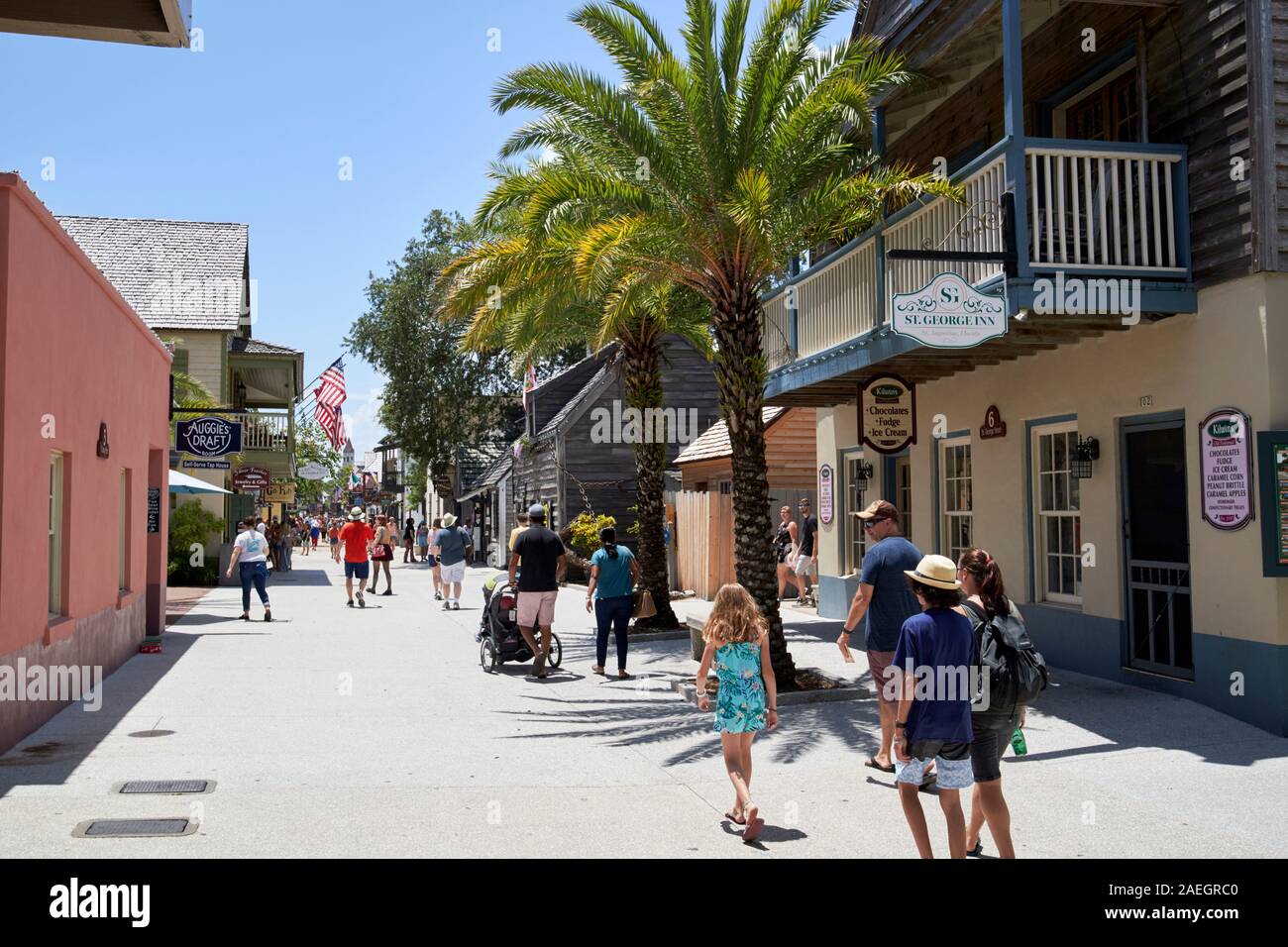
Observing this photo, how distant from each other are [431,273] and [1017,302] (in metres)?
37.1

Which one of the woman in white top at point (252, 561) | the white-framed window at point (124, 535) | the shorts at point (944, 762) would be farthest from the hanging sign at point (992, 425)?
the woman in white top at point (252, 561)

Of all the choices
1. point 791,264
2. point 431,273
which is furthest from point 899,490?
point 431,273

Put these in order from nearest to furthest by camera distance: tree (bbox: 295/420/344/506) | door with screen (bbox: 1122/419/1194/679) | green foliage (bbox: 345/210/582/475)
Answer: door with screen (bbox: 1122/419/1194/679) → green foliage (bbox: 345/210/582/475) → tree (bbox: 295/420/344/506)

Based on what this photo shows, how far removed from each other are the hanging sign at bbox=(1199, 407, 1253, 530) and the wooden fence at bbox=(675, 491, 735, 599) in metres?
11.5

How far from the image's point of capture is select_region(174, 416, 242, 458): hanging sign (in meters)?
21.2

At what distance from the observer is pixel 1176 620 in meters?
10.1

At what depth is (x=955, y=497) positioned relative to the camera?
13945mm

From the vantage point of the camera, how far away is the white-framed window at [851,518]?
16688 millimetres

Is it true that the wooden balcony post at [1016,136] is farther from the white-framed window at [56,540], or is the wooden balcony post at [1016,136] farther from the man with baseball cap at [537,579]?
the white-framed window at [56,540]

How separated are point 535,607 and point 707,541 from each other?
29.7 feet

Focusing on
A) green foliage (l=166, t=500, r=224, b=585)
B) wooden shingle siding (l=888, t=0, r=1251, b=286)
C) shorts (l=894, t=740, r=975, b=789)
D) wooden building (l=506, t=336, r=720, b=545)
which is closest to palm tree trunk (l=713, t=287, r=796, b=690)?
wooden shingle siding (l=888, t=0, r=1251, b=286)

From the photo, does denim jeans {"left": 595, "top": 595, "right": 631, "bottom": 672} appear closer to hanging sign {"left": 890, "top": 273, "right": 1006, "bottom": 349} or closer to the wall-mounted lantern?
hanging sign {"left": 890, "top": 273, "right": 1006, "bottom": 349}

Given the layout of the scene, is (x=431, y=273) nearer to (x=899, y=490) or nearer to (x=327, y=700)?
(x=899, y=490)

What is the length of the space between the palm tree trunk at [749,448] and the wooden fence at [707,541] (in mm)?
8752
